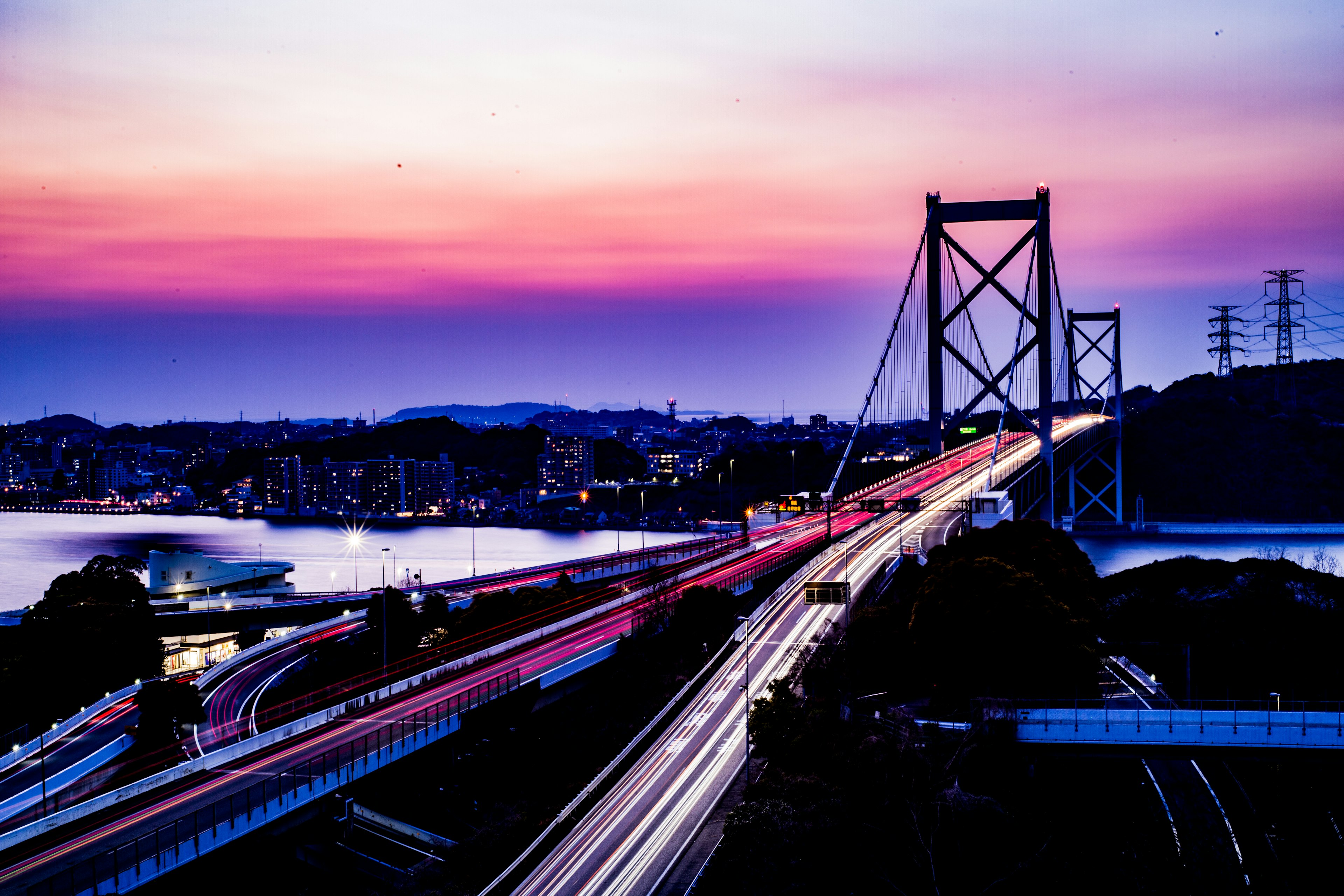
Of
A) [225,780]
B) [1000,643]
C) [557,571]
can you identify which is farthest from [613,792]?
[557,571]

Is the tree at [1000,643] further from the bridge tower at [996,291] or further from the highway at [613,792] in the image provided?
the bridge tower at [996,291]

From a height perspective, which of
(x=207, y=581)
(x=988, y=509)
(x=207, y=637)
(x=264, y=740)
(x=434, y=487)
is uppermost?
(x=988, y=509)

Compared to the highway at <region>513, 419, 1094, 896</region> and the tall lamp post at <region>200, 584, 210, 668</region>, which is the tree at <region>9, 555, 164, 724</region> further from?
the highway at <region>513, 419, 1094, 896</region>

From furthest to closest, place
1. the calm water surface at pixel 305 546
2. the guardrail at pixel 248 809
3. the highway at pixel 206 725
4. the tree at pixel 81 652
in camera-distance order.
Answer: the calm water surface at pixel 305 546
the tree at pixel 81 652
the highway at pixel 206 725
the guardrail at pixel 248 809

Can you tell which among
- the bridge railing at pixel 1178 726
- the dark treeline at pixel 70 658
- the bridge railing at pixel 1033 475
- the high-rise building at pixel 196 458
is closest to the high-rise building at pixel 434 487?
the high-rise building at pixel 196 458

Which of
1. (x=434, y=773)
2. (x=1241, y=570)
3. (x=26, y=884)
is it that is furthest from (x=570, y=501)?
(x=26, y=884)

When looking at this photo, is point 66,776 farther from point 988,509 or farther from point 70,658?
point 988,509
